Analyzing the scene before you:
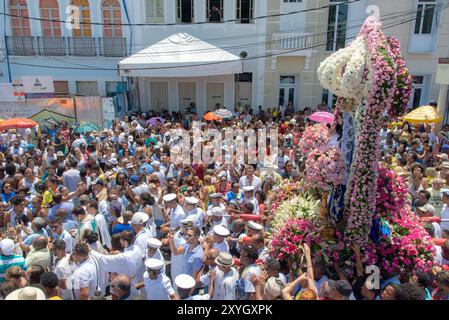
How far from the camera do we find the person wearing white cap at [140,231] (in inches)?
211

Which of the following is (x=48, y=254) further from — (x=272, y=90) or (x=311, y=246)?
(x=272, y=90)

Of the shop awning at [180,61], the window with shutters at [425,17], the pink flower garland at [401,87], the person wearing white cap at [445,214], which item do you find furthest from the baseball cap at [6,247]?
the window with shutters at [425,17]

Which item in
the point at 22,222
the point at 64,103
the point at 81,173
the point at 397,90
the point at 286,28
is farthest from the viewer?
the point at 286,28

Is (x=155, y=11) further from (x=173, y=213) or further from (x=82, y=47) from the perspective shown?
(x=173, y=213)

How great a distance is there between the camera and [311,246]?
502 centimetres

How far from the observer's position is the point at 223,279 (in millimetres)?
4512

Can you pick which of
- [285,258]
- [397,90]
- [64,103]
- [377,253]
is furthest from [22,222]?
[64,103]

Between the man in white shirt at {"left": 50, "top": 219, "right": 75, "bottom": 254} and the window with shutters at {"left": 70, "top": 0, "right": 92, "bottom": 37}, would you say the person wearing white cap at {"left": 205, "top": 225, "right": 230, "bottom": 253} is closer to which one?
the man in white shirt at {"left": 50, "top": 219, "right": 75, "bottom": 254}

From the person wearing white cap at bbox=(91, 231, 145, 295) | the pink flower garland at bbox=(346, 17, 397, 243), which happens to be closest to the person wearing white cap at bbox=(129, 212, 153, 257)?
the person wearing white cap at bbox=(91, 231, 145, 295)

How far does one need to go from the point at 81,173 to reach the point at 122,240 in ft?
12.3

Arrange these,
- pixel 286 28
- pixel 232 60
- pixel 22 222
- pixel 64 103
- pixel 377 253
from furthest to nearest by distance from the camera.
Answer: pixel 286 28, pixel 232 60, pixel 64 103, pixel 22 222, pixel 377 253

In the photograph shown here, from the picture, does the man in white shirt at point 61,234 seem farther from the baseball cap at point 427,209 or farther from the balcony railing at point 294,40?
the balcony railing at point 294,40

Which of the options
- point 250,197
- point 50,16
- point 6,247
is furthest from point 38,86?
point 6,247

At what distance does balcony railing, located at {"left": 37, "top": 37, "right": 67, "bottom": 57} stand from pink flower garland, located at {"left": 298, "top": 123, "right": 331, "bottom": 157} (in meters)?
18.7
